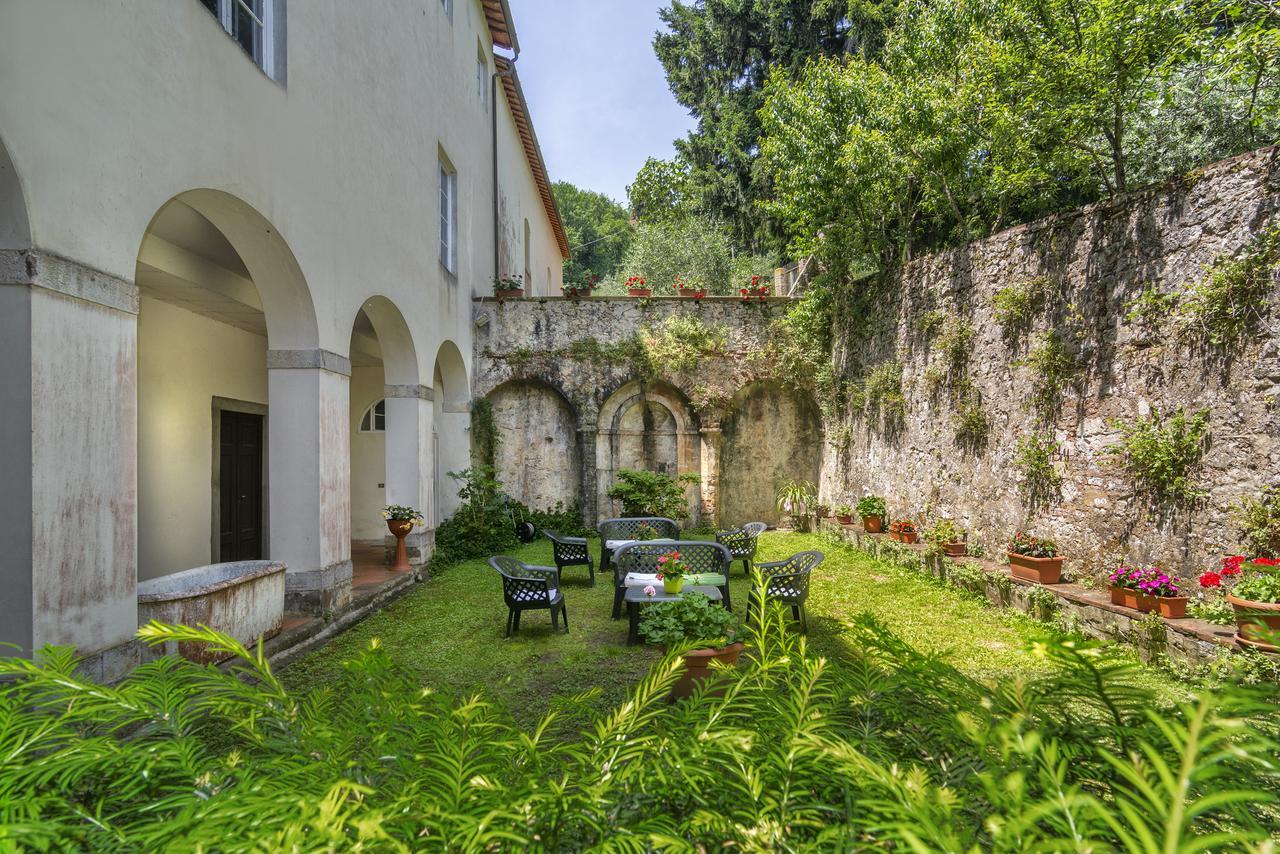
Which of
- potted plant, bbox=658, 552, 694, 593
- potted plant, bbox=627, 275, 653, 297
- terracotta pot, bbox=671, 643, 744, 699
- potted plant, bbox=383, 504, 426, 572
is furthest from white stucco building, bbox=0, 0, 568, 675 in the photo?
terracotta pot, bbox=671, 643, 744, 699

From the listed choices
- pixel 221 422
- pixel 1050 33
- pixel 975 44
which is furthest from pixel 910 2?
pixel 221 422

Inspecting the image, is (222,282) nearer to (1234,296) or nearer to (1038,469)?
(1038,469)

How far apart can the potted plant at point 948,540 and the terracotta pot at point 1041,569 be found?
4.53ft

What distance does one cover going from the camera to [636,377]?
1261 centimetres

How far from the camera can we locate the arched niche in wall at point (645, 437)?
12.7 meters

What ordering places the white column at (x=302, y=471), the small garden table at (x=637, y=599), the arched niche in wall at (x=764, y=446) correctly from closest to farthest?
the small garden table at (x=637, y=599), the white column at (x=302, y=471), the arched niche in wall at (x=764, y=446)

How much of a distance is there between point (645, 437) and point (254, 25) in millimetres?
8972

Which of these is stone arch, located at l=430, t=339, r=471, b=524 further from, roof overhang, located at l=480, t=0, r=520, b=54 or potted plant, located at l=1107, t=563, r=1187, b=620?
potted plant, located at l=1107, t=563, r=1187, b=620

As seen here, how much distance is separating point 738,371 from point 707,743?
1189cm

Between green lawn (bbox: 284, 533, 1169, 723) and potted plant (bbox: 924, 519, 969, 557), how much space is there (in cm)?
45

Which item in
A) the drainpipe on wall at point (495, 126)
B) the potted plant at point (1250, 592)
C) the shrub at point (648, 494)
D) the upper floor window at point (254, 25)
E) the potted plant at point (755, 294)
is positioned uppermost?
the drainpipe on wall at point (495, 126)

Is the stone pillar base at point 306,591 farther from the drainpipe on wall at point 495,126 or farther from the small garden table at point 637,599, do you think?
the drainpipe on wall at point 495,126

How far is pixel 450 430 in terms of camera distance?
11648 mm

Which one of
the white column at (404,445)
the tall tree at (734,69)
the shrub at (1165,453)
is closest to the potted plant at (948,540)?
the shrub at (1165,453)
